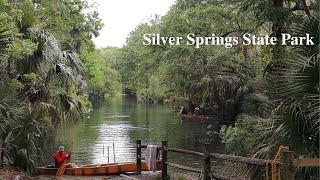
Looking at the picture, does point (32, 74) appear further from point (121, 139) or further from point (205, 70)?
point (205, 70)

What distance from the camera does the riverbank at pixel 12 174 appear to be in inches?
437

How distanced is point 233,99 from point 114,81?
65.3 meters

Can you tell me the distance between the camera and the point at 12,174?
457 inches

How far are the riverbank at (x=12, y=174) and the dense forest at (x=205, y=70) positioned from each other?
34 centimetres

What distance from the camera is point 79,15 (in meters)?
18.8

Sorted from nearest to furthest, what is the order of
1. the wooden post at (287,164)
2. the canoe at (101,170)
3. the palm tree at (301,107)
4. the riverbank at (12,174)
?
the wooden post at (287,164), the palm tree at (301,107), the riverbank at (12,174), the canoe at (101,170)

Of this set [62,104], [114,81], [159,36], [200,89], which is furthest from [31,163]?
[114,81]

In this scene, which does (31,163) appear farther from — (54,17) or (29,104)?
(54,17)

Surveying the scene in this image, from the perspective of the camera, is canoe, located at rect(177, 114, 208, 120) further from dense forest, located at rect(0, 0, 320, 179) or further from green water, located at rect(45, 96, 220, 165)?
green water, located at rect(45, 96, 220, 165)

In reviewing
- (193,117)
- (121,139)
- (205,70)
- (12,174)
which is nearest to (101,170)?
(12,174)

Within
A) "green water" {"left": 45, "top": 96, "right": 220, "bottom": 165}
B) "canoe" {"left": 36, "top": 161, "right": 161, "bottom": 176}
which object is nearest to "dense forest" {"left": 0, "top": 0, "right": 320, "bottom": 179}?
"canoe" {"left": 36, "top": 161, "right": 161, "bottom": 176}

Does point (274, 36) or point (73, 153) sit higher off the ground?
point (274, 36)

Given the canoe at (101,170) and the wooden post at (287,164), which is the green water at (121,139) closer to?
the canoe at (101,170)

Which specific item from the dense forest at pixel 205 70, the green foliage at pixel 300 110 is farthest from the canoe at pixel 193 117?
the green foliage at pixel 300 110
